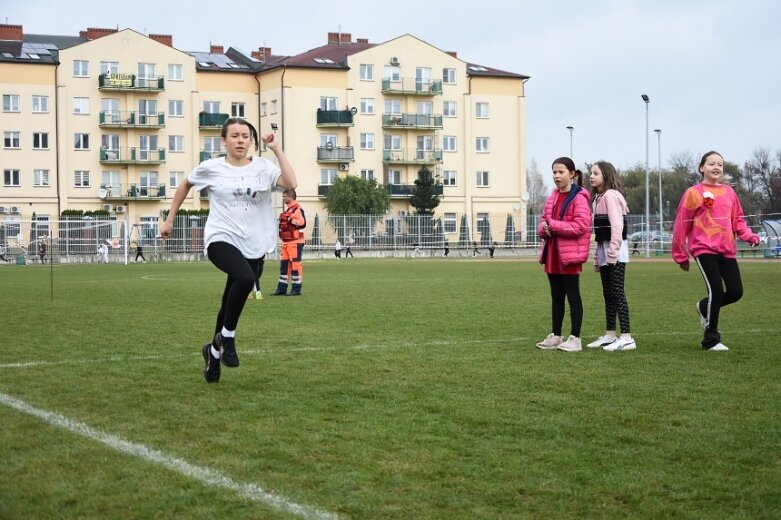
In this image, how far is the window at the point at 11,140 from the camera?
253ft

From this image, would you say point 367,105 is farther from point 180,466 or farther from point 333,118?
point 180,466

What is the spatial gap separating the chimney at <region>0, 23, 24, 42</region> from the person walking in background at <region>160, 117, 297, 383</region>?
78.7 m

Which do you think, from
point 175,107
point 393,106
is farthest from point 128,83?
point 393,106

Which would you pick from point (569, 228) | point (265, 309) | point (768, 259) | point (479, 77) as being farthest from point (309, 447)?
point (479, 77)

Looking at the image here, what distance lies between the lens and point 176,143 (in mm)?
82188

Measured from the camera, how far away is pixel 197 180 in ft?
27.7

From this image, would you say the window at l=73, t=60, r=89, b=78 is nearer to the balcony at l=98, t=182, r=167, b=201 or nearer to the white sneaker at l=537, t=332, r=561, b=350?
the balcony at l=98, t=182, r=167, b=201

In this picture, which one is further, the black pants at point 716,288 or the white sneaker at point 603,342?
the white sneaker at point 603,342

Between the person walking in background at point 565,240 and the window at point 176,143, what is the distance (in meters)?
73.5

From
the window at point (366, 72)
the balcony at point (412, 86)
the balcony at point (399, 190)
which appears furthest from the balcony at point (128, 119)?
the balcony at point (399, 190)

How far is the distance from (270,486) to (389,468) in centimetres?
65

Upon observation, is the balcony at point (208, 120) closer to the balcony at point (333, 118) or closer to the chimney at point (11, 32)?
the balcony at point (333, 118)

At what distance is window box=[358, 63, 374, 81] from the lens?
8338 centimetres

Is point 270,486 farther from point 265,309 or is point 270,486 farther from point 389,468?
point 265,309
